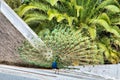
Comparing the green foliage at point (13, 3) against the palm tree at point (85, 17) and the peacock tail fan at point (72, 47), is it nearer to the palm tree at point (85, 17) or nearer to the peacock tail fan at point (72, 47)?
the palm tree at point (85, 17)

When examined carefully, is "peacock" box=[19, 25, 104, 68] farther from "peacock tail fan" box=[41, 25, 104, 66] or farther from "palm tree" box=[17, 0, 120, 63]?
"palm tree" box=[17, 0, 120, 63]

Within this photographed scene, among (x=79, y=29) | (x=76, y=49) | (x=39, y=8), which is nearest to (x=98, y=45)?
(x=79, y=29)

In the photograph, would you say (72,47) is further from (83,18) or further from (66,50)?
(83,18)

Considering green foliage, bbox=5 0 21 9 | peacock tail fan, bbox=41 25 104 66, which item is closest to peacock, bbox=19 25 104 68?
peacock tail fan, bbox=41 25 104 66

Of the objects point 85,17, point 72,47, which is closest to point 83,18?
point 85,17

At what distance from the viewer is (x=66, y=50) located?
23.3 ft

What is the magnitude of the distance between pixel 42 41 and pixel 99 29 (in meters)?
1.81

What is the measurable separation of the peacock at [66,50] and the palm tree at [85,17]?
32 centimetres

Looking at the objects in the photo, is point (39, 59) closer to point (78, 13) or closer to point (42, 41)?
point (42, 41)

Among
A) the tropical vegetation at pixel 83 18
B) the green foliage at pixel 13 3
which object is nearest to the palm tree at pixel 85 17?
the tropical vegetation at pixel 83 18

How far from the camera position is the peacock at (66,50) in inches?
268

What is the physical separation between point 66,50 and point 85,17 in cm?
175

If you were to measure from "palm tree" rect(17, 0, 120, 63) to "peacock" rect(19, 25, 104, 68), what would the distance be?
319mm

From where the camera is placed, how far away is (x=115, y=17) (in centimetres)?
891
